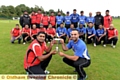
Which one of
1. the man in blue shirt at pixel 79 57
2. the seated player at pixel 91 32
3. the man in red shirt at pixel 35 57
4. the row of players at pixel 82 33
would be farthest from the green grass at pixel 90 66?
the seated player at pixel 91 32

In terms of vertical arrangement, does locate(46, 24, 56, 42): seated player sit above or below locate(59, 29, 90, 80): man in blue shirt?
below

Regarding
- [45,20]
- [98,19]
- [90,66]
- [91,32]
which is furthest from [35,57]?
[45,20]

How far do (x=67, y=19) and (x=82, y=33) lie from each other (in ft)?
5.12

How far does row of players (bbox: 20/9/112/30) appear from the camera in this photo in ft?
39.8

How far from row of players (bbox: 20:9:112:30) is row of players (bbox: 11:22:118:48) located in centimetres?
72

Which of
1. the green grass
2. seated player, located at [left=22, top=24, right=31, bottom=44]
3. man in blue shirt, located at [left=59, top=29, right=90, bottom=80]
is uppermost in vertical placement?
man in blue shirt, located at [left=59, top=29, right=90, bottom=80]

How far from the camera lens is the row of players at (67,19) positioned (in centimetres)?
1212

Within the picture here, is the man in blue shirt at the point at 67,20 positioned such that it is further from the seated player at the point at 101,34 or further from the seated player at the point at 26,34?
the seated player at the point at 26,34

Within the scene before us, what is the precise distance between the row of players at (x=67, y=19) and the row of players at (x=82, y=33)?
2.35ft

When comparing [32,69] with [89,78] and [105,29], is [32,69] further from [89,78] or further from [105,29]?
[105,29]

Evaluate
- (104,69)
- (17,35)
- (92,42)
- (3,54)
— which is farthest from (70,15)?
(104,69)

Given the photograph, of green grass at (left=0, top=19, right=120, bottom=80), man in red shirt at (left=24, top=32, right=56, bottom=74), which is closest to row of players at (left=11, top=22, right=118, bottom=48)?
green grass at (left=0, top=19, right=120, bottom=80)

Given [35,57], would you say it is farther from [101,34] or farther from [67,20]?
[67,20]

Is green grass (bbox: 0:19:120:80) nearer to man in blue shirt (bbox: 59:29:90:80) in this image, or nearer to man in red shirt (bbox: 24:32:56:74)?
man in blue shirt (bbox: 59:29:90:80)
